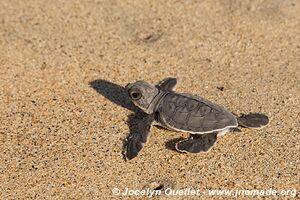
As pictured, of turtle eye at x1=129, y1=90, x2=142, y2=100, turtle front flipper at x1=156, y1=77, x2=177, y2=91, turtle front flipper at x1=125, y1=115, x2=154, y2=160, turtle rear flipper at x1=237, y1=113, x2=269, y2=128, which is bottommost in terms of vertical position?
turtle front flipper at x1=125, y1=115, x2=154, y2=160

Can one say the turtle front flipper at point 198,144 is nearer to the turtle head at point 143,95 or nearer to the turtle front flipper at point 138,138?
the turtle front flipper at point 138,138

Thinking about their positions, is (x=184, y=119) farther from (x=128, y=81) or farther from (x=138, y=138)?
(x=128, y=81)

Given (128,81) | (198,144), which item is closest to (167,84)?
(128,81)

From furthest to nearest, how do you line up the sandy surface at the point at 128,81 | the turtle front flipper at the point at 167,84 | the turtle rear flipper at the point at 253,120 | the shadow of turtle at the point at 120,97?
1. the turtle front flipper at the point at 167,84
2. the shadow of turtle at the point at 120,97
3. the turtle rear flipper at the point at 253,120
4. the sandy surface at the point at 128,81

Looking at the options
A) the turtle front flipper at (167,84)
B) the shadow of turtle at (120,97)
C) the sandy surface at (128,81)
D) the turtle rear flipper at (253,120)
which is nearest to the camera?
the sandy surface at (128,81)

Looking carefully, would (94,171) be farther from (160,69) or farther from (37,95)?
(160,69)

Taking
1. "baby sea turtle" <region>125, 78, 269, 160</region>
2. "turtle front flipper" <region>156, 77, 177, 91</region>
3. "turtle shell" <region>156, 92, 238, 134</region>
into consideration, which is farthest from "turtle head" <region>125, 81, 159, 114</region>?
"turtle front flipper" <region>156, 77, 177, 91</region>

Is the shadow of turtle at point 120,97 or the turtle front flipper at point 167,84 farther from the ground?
the turtle front flipper at point 167,84

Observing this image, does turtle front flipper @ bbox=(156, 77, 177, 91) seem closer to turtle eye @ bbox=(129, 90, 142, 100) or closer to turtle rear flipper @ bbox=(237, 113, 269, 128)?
turtle eye @ bbox=(129, 90, 142, 100)

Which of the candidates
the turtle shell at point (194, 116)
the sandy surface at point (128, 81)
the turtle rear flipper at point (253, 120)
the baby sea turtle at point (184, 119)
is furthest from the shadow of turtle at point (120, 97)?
the turtle rear flipper at point (253, 120)
